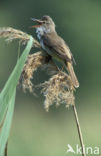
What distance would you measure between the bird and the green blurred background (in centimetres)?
143

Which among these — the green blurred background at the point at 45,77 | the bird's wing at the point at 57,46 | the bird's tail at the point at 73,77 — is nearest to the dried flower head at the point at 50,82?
the bird's tail at the point at 73,77

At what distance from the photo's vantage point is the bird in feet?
10.8

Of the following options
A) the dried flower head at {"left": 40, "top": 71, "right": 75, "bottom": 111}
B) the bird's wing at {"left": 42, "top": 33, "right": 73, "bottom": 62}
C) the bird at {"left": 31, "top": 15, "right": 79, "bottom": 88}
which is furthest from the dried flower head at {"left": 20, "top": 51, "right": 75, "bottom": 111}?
the bird's wing at {"left": 42, "top": 33, "right": 73, "bottom": 62}

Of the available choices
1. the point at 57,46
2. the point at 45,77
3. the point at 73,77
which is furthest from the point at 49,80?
the point at 45,77

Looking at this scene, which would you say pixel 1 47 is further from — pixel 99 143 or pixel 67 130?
pixel 99 143

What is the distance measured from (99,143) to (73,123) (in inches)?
23.0

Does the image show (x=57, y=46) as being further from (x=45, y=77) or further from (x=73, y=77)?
(x=45, y=77)

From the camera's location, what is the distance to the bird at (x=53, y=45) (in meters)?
3.29

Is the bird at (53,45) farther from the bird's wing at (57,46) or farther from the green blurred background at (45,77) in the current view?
the green blurred background at (45,77)

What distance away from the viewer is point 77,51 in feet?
25.5

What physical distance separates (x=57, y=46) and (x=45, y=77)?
3235 millimetres

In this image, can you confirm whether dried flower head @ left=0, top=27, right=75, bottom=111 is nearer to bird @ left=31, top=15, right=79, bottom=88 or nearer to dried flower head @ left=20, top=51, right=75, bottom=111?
dried flower head @ left=20, top=51, right=75, bottom=111

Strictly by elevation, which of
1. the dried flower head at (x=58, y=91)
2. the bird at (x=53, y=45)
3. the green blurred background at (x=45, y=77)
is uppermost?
the dried flower head at (x=58, y=91)

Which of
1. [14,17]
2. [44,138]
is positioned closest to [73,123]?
[44,138]
